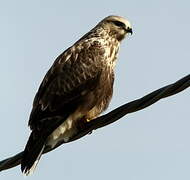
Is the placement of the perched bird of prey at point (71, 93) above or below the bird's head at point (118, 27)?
below

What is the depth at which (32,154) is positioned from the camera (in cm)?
654

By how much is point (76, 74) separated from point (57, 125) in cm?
74

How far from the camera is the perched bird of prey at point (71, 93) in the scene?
23.2 feet

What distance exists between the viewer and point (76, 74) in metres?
7.54

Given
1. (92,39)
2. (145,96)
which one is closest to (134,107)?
(145,96)

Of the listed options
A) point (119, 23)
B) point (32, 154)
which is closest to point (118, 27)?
point (119, 23)

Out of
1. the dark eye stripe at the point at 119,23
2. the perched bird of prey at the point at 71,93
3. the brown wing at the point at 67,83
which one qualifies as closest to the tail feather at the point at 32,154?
the perched bird of prey at the point at 71,93

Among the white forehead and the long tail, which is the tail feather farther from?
the white forehead

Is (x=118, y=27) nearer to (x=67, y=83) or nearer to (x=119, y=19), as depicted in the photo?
(x=119, y=19)

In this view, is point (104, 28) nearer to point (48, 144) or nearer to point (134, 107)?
point (48, 144)

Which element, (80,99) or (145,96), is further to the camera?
(80,99)

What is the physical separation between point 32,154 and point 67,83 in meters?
1.20

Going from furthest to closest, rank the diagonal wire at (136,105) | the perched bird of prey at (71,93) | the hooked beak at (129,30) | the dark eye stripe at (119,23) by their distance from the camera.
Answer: the dark eye stripe at (119,23) < the hooked beak at (129,30) < the perched bird of prey at (71,93) < the diagonal wire at (136,105)

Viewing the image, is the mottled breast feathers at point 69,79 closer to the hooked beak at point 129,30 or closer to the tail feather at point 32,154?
the tail feather at point 32,154
